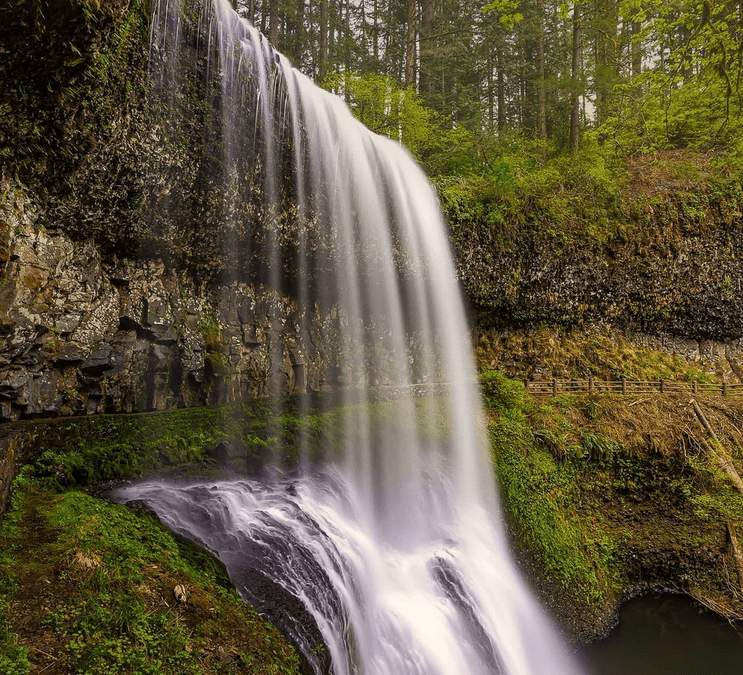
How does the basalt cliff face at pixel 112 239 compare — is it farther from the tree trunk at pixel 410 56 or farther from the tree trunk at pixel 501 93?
the tree trunk at pixel 501 93

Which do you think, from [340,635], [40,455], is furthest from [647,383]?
[40,455]

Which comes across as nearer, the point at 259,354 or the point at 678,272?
the point at 259,354

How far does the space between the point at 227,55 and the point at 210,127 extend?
118 centimetres

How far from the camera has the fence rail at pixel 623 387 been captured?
12531mm

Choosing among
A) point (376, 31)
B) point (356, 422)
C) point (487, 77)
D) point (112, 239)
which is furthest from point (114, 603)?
point (487, 77)

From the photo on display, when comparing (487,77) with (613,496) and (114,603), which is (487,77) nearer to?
(613,496)

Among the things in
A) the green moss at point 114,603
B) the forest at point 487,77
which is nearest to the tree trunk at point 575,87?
the forest at point 487,77

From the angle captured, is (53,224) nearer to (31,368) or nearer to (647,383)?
(31,368)

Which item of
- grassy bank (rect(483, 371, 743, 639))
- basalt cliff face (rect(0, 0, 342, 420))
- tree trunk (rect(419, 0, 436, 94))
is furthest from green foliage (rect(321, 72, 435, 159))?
grassy bank (rect(483, 371, 743, 639))

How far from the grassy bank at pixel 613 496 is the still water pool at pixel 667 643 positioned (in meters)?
0.29

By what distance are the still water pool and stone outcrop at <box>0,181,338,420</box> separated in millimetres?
7252

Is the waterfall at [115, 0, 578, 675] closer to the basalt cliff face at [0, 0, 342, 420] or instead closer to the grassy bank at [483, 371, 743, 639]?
the basalt cliff face at [0, 0, 342, 420]

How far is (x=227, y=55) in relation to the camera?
308 inches

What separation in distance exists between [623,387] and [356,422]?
23.5ft
